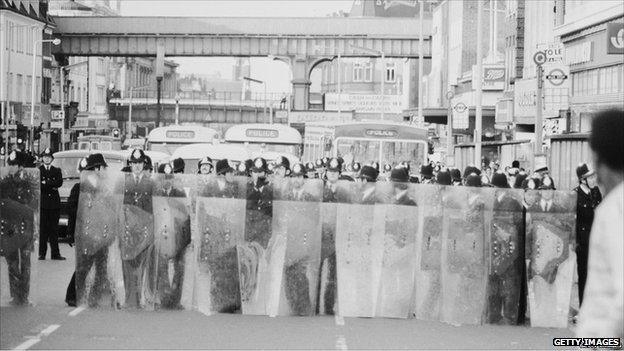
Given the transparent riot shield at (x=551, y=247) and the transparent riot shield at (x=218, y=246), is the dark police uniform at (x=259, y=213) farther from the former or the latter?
the transparent riot shield at (x=551, y=247)

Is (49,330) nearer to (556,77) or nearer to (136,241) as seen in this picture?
(136,241)

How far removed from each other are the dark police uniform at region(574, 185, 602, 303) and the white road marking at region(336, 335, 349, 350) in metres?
3.35

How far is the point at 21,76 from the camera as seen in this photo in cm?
9125

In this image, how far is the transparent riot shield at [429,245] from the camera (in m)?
15.5

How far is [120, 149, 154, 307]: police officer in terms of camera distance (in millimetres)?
15578

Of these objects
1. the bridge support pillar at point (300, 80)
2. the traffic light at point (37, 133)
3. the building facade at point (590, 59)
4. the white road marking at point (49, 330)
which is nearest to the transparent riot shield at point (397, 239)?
the white road marking at point (49, 330)

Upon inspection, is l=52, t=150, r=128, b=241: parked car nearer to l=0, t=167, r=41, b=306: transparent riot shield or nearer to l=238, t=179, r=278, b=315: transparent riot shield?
l=0, t=167, r=41, b=306: transparent riot shield

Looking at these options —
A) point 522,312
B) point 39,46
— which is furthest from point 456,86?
point 522,312

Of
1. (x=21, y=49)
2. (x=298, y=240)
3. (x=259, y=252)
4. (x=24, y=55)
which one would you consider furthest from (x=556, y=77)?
(x=24, y=55)

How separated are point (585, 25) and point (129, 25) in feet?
194

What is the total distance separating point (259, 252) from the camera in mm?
15570

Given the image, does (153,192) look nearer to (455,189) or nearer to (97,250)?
(97,250)

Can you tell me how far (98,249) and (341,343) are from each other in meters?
3.61

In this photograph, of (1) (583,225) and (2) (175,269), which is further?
(1) (583,225)
